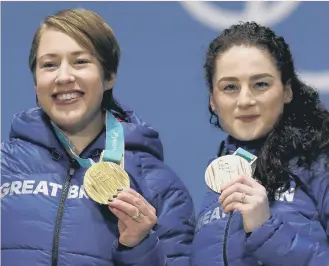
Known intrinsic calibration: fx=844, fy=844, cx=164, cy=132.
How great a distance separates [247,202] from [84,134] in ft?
1.84

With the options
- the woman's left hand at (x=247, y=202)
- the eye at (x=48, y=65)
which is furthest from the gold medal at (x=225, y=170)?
the eye at (x=48, y=65)

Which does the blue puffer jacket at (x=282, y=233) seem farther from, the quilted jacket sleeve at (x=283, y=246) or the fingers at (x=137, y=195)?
the fingers at (x=137, y=195)

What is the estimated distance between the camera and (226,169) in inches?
84.8

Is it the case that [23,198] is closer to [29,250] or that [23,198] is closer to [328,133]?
[29,250]

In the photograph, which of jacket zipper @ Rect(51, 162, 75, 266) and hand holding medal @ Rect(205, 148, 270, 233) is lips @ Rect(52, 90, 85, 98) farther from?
hand holding medal @ Rect(205, 148, 270, 233)

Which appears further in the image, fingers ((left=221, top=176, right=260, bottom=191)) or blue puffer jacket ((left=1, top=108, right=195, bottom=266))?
blue puffer jacket ((left=1, top=108, right=195, bottom=266))

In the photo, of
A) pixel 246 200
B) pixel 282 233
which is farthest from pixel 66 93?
pixel 282 233

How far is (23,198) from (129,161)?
0.30m

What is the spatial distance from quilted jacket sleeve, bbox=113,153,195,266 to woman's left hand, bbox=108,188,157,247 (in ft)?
0.08

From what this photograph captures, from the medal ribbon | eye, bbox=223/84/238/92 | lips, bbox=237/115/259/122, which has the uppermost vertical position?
eye, bbox=223/84/238/92

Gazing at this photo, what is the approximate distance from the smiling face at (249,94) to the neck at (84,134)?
348 mm

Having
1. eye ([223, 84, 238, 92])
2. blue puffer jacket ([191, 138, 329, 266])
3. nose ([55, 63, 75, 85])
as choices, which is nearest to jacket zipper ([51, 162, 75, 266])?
nose ([55, 63, 75, 85])

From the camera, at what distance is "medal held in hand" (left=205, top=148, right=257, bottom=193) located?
84.0 inches

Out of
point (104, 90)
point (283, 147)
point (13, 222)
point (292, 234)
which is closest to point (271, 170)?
point (283, 147)
